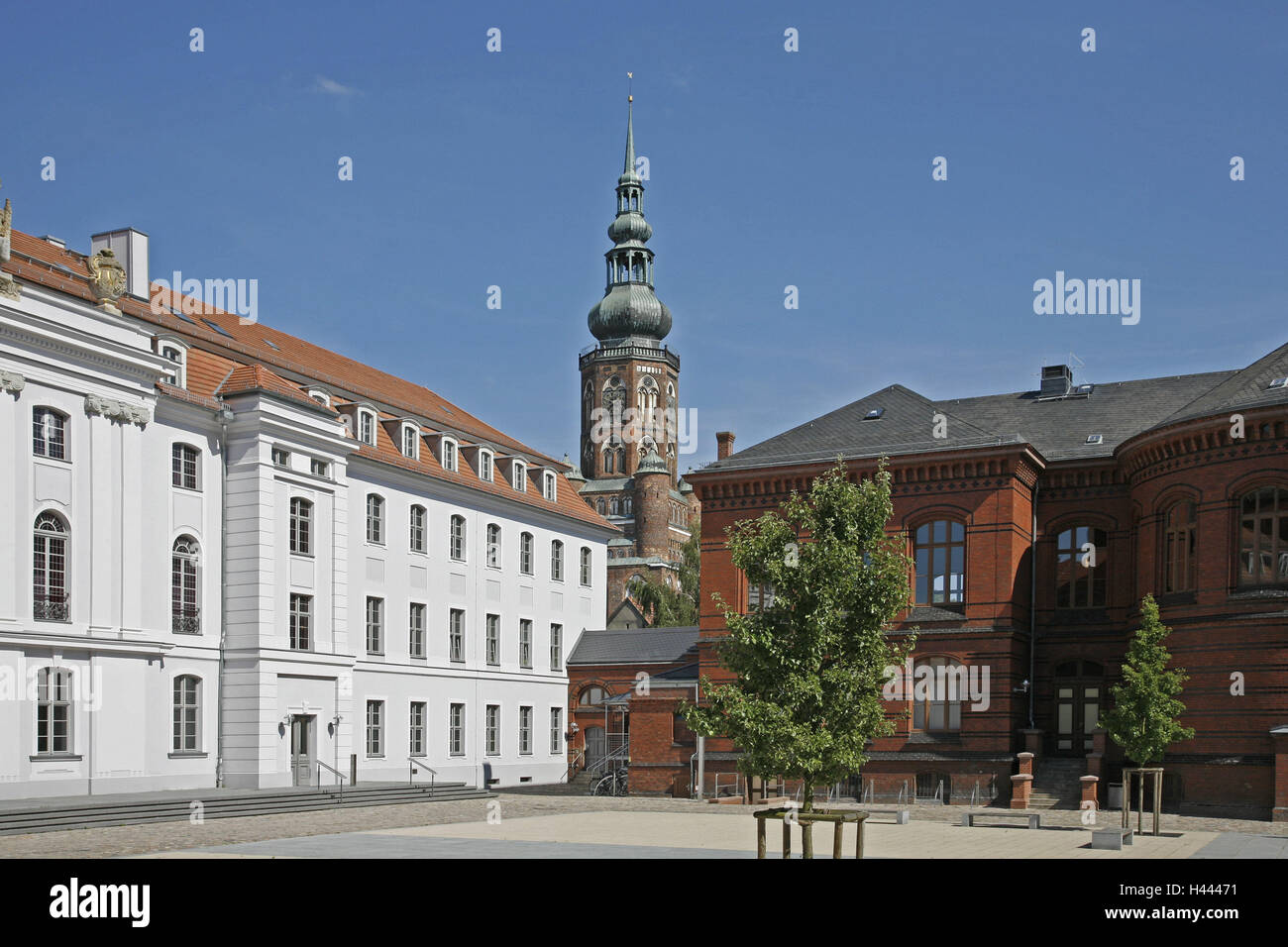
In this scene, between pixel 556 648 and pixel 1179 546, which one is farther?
pixel 556 648

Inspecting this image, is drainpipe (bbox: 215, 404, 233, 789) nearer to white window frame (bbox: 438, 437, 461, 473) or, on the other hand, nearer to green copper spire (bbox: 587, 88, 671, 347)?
white window frame (bbox: 438, 437, 461, 473)

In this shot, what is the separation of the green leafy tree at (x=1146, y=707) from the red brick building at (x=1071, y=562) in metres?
3.44

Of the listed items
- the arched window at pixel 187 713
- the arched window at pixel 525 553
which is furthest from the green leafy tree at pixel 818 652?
the arched window at pixel 525 553

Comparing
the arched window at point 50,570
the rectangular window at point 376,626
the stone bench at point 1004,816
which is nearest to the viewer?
the stone bench at point 1004,816

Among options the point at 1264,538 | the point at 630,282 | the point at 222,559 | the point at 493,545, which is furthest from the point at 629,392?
the point at 1264,538

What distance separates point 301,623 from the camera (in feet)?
128

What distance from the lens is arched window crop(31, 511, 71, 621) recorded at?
1231 inches

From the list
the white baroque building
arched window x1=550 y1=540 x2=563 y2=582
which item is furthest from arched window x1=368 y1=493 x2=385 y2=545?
arched window x1=550 y1=540 x2=563 y2=582

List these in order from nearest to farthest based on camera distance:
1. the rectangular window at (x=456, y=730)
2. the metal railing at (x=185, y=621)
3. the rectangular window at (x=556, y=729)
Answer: the metal railing at (x=185, y=621), the rectangular window at (x=456, y=730), the rectangular window at (x=556, y=729)

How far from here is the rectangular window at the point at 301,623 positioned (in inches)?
1518

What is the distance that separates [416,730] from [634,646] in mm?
9866

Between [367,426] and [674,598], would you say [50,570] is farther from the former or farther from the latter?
[674,598]

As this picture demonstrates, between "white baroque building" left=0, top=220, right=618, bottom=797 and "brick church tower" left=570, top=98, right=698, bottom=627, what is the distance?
174 ft

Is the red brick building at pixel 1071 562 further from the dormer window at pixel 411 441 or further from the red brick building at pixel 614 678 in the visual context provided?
the dormer window at pixel 411 441
